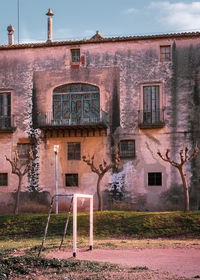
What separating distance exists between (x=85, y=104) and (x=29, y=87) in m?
4.82

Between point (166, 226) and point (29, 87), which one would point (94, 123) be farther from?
point (166, 226)

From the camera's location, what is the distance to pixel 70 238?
21.6m

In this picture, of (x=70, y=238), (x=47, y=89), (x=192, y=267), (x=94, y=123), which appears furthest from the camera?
(x=47, y=89)

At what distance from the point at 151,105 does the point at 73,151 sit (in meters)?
6.89

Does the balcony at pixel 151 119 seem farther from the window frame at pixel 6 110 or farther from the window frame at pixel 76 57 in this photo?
the window frame at pixel 6 110

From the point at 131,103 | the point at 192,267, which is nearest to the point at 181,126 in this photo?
the point at 131,103

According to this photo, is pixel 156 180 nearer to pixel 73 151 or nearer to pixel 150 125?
pixel 150 125

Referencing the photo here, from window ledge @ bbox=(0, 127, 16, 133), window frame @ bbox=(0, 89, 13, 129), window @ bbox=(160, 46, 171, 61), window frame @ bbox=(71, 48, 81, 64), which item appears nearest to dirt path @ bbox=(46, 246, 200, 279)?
window ledge @ bbox=(0, 127, 16, 133)

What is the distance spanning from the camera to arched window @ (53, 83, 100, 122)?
33.8 m

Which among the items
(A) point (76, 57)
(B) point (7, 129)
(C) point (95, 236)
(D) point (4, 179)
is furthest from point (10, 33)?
(C) point (95, 236)

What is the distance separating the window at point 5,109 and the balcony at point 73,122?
2.89 metres

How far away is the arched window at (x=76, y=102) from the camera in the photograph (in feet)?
111

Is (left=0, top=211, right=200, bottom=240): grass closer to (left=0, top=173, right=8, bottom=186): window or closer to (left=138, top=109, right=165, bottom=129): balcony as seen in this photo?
(left=0, top=173, right=8, bottom=186): window

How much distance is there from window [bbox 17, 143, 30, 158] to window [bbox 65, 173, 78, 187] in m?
3.62
